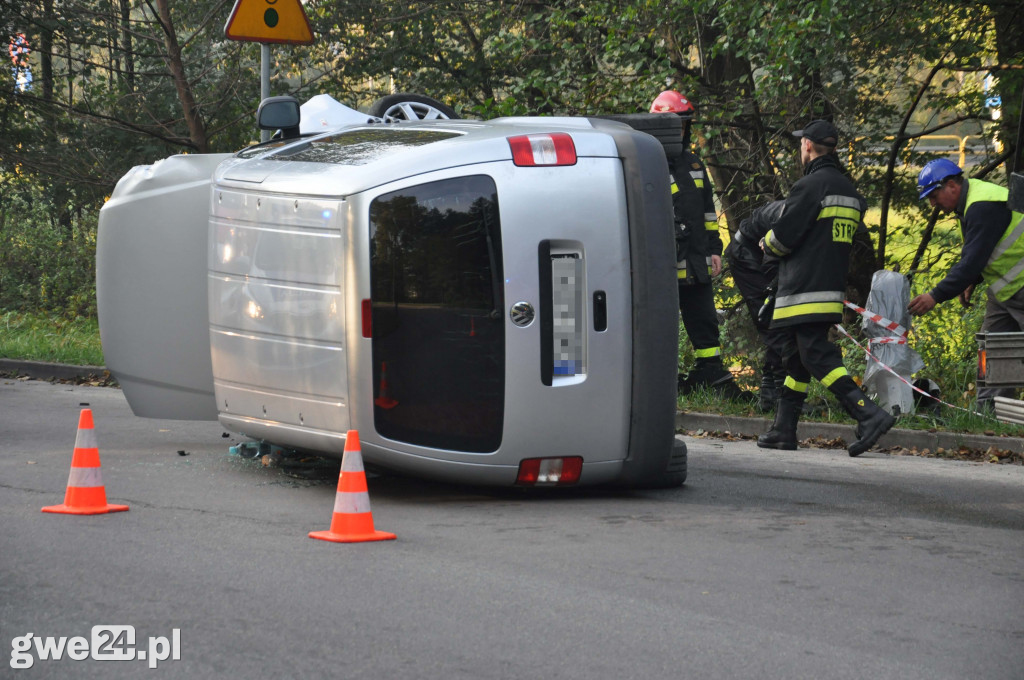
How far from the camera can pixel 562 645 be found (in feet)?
12.5

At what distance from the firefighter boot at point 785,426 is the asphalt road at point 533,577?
1076 millimetres

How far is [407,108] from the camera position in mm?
8102

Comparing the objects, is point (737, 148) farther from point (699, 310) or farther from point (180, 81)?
point (180, 81)

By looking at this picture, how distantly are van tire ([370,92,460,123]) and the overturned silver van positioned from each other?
1825mm

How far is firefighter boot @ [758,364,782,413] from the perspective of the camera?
9125mm

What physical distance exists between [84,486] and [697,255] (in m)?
4.65

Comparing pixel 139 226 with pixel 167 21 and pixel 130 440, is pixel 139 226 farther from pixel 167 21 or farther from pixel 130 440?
pixel 167 21

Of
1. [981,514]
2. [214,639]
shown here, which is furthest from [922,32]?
[214,639]

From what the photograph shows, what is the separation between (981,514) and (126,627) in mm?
3883

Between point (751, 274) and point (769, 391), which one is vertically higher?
point (751, 274)

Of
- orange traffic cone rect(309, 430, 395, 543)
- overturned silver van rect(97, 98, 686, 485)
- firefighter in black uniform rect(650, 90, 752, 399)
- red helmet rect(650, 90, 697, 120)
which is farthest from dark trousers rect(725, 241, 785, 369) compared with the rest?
orange traffic cone rect(309, 430, 395, 543)

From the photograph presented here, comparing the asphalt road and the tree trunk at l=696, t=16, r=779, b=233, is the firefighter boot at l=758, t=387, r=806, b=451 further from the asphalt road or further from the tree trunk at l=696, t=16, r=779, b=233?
the tree trunk at l=696, t=16, r=779, b=233

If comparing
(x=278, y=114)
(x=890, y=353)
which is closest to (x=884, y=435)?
(x=890, y=353)

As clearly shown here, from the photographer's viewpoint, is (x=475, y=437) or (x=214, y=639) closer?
(x=214, y=639)
